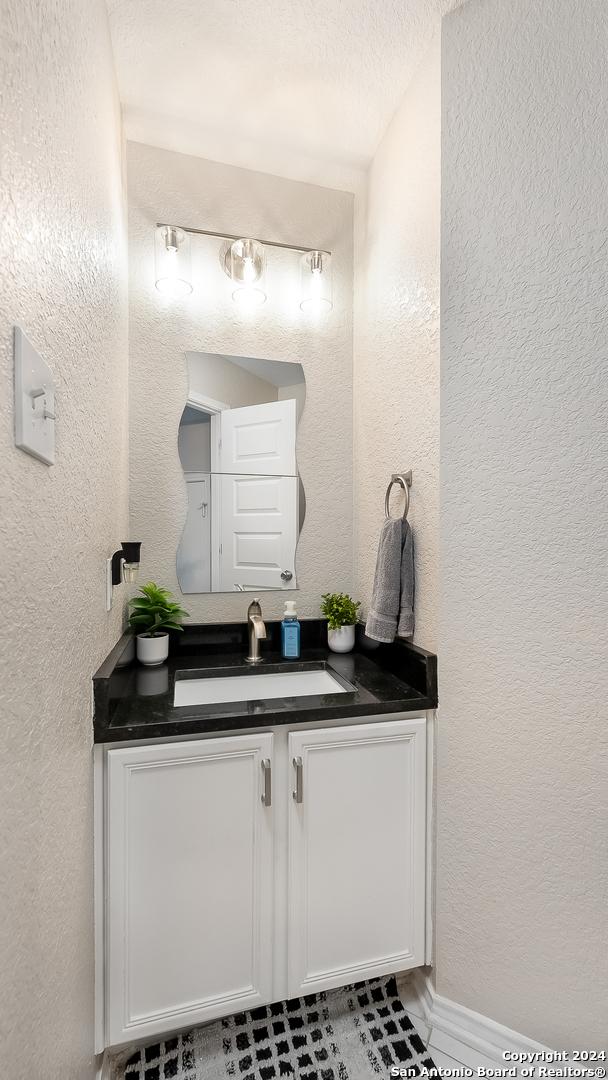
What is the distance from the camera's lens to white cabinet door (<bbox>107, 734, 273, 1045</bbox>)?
1.10 m

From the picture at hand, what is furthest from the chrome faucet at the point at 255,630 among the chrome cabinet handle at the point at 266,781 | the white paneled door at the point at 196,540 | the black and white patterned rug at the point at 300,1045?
the black and white patterned rug at the point at 300,1045

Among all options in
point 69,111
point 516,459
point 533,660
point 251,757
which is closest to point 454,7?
point 69,111

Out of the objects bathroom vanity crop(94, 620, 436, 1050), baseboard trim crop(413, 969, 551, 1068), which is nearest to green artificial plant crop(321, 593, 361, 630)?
bathroom vanity crop(94, 620, 436, 1050)

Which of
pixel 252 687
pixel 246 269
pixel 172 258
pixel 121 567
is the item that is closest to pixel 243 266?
pixel 246 269

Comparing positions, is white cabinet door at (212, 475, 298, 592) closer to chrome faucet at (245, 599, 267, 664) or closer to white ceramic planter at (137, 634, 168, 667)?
chrome faucet at (245, 599, 267, 664)

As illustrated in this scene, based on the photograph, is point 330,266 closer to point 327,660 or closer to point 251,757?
point 327,660

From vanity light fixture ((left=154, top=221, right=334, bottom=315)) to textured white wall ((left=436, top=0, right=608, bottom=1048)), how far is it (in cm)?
64

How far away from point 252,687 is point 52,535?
975 millimetres

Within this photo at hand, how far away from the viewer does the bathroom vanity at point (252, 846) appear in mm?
1102

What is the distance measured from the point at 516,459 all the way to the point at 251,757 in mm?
966

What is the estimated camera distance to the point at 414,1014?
129 cm

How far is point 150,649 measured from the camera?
1561mm

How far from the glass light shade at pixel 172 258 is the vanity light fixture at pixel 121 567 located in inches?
36.2

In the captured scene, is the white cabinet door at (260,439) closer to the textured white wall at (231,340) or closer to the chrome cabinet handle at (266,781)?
the textured white wall at (231,340)
